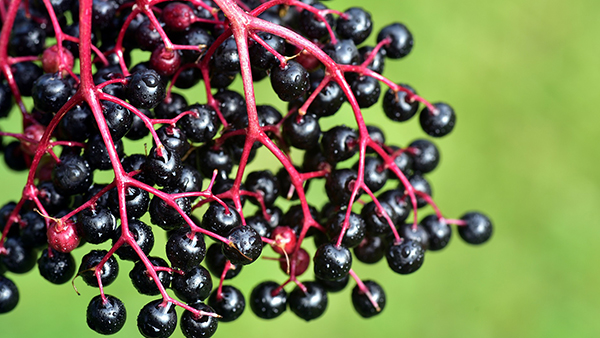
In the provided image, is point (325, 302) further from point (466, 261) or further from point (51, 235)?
point (466, 261)

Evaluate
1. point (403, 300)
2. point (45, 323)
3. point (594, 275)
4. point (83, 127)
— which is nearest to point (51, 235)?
point (83, 127)

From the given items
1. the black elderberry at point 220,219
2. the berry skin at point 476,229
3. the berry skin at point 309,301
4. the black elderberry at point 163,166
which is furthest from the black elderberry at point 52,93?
the berry skin at point 476,229

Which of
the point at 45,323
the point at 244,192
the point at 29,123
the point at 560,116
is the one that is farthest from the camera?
the point at 560,116

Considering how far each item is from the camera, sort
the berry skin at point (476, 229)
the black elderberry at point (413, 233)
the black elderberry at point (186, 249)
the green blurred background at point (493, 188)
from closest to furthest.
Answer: the black elderberry at point (186, 249) → the black elderberry at point (413, 233) → the berry skin at point (476, 229) → the green blurred background at point (493, 188)

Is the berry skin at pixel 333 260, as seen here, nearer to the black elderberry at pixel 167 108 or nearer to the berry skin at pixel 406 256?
the berry skin at pixel 406 256

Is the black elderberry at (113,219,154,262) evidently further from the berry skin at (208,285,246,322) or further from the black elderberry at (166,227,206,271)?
the berry skin at (208,285,246,322)

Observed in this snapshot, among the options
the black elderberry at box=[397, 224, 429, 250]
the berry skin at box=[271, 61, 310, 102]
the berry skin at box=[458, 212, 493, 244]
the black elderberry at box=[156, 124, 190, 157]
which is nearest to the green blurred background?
the berry skin at box=[458, 212, 493, 244]
